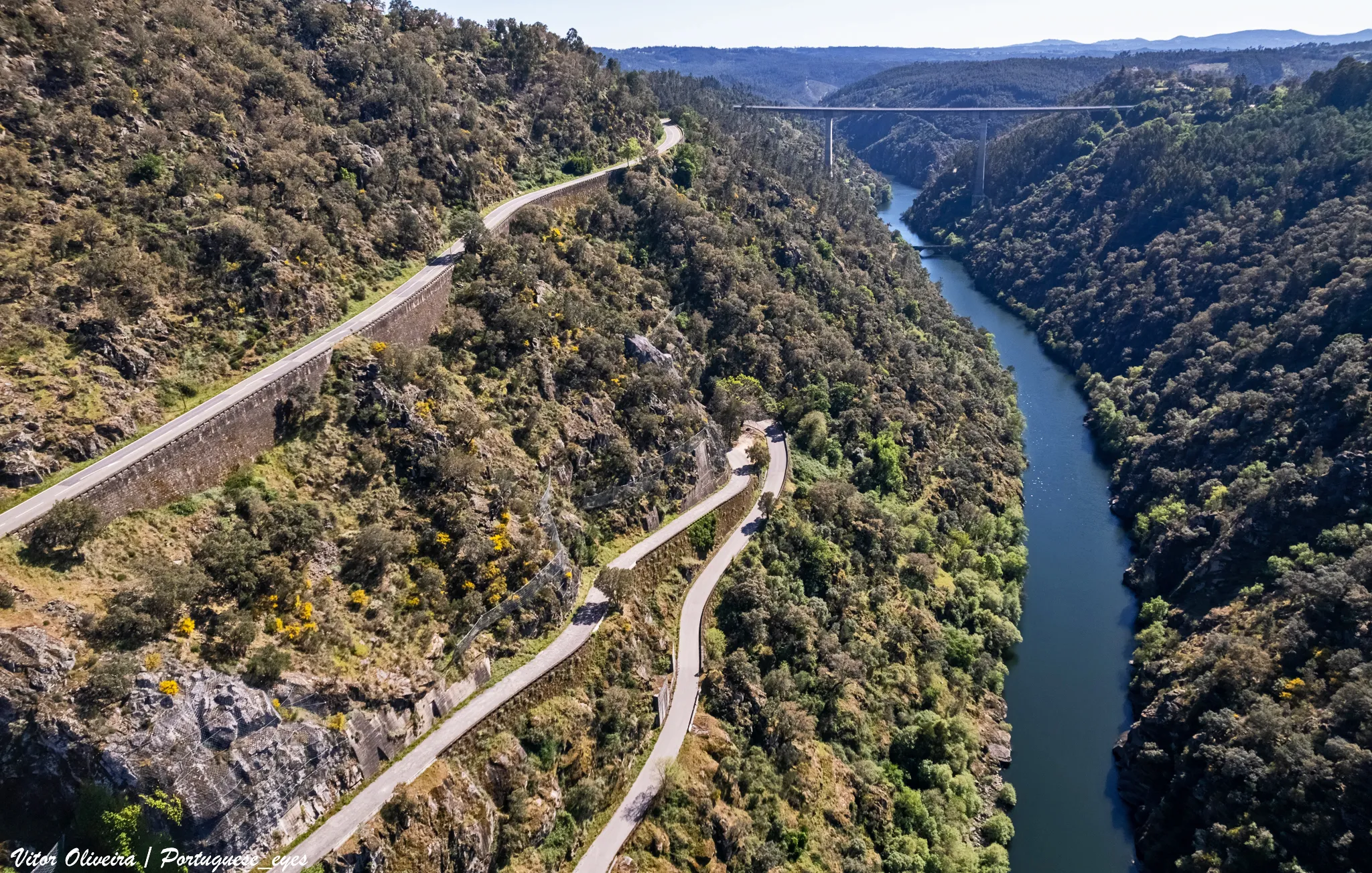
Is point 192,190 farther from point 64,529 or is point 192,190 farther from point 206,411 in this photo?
point 64,529

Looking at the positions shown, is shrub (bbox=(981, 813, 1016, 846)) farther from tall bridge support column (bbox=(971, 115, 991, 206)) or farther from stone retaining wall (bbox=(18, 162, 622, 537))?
tall bridge support column (bbox=(971, 115, 991, 206))

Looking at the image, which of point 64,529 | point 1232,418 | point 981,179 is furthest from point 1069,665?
point 981,179

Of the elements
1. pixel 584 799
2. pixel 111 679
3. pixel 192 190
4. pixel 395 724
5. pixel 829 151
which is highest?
pixel 829 151

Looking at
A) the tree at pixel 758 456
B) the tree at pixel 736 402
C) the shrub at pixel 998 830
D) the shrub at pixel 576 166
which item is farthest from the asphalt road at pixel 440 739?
the shrub at pixel 576 166

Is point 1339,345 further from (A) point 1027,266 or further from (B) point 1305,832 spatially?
(A) point 1027,266

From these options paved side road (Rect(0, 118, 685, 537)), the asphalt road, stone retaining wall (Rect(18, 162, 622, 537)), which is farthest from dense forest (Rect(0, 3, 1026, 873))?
paved side road (Rect(0, 118, 685, 537))

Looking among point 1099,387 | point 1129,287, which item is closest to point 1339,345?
point 1099,387
